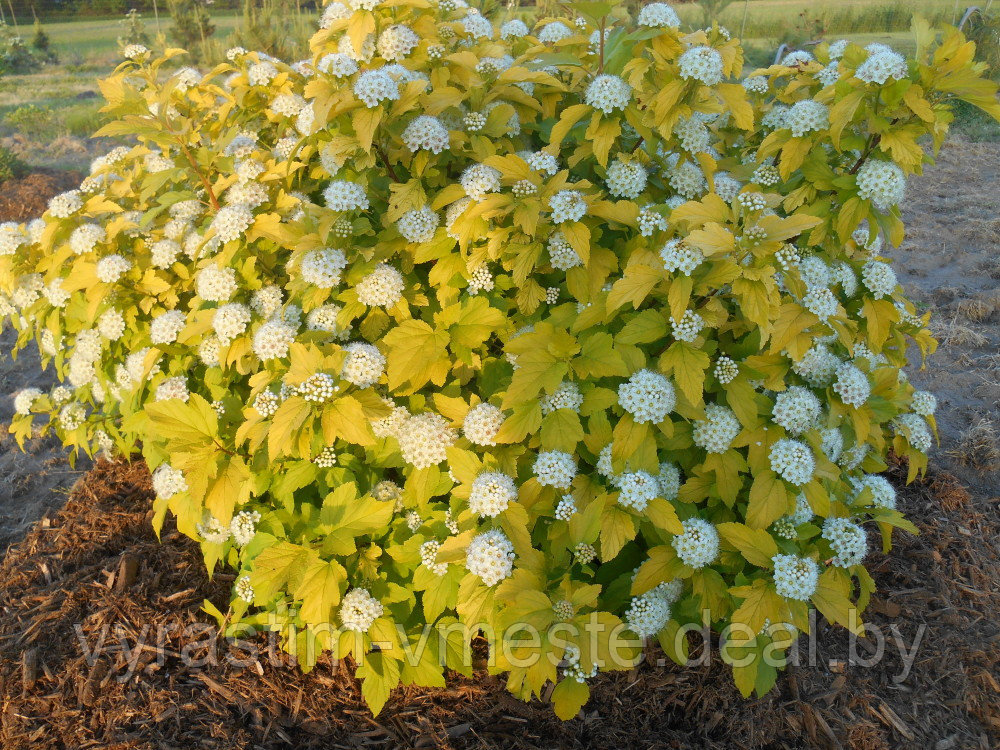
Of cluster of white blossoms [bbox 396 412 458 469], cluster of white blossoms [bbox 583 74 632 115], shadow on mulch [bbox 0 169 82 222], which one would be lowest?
shadow on mulch [bbox 0 169 82 222]

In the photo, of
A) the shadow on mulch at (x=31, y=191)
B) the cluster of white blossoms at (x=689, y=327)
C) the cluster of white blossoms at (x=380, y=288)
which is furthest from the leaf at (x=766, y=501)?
the shadow on mulch at (x=31, y=191)

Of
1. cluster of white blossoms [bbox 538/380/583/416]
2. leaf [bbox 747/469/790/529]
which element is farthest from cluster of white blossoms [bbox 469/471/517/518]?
leaf [bbox 747/469/790/529]

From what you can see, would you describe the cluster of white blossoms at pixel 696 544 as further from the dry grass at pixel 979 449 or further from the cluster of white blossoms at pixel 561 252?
the dry grass at pixel 979 449

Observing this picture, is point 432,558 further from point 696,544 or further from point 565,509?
point 696,544

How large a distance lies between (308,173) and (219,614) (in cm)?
191

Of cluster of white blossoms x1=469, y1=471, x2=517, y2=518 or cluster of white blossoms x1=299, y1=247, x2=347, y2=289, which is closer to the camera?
cluster of white blossoms x1=469, y1=471, x2=517, y2=518

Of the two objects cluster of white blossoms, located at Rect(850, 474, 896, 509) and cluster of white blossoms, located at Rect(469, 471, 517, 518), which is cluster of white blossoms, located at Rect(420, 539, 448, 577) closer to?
cluster of white blossoms, located at Rect(469, 471, 517, 518)

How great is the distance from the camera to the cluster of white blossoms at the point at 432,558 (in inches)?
90.1

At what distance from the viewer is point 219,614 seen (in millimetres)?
2760

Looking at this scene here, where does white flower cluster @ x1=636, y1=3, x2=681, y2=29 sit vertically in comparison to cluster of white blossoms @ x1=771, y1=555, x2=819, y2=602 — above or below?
above

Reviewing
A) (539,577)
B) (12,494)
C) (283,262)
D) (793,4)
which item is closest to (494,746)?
(539,577)

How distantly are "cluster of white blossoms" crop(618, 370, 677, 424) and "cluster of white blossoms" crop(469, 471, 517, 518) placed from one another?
43 cm

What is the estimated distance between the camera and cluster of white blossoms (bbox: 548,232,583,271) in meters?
2.20

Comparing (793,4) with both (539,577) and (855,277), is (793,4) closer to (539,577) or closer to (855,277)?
(855,277)
